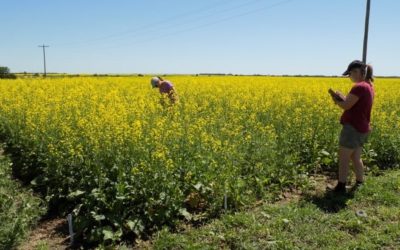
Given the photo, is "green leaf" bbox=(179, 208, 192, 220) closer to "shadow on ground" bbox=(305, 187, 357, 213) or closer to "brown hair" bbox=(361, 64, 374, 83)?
"shadow on ground" bbox=(305, 187, 357, 213)

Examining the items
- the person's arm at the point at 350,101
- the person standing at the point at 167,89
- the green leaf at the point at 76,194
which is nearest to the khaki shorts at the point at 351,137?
the person's arm at the point at 350,101

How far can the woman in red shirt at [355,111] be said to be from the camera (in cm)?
657

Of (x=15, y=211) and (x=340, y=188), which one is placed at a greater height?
(x=340, y=188)

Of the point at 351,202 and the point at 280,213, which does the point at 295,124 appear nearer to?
the point at 351,202

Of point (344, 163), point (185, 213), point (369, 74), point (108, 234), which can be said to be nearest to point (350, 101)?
point (369, 74)

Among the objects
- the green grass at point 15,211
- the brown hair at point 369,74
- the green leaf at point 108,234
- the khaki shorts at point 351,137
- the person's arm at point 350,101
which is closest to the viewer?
the green leaf at point 108,234

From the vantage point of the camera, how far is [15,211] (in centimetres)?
609

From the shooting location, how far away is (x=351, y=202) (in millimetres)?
6434

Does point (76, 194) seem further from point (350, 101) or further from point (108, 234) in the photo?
point (350, 101)

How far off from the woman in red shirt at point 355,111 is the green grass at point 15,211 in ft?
14.4

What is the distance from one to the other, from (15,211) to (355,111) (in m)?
4.96

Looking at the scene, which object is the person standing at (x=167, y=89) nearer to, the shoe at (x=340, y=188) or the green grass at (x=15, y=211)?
the green grass at (x=15, y=211)

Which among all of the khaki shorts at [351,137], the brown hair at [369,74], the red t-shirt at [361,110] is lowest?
the khaki shorts at [351,137]

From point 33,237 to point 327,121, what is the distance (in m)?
6.13
